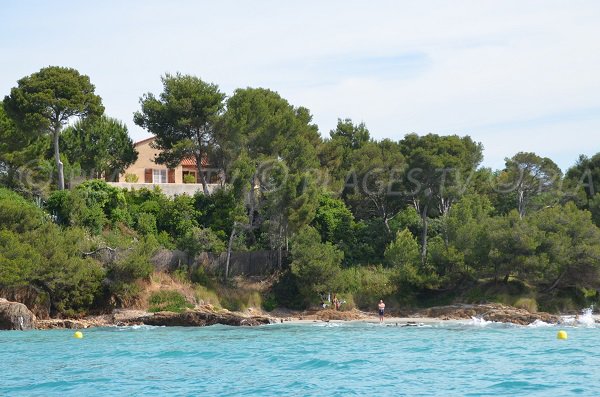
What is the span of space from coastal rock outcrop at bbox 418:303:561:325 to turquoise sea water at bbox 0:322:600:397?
164 inches

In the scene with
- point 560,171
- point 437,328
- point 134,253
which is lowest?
point 437,328

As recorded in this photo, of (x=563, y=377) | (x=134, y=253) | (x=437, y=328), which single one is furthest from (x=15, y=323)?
(x=563, y=377)

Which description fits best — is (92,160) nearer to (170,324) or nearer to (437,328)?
(170,324)

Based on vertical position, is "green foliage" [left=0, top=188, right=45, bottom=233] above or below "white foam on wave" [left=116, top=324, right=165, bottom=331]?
above

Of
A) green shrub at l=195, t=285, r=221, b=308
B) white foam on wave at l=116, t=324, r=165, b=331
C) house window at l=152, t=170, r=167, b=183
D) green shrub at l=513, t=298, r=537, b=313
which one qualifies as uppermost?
house window at l=152, t=170, r=167, b=183

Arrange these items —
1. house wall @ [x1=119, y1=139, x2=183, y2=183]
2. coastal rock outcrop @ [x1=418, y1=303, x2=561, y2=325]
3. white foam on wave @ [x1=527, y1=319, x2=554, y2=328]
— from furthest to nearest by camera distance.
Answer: house wall @ [x1=119, y1=139, x2=183, y2=183]
coastal rock outcrop @ [x1=418, y1=303, x2=561, y2=325]
white foam on wave @ [x1=527, y1=319, x2=554, y2=328]

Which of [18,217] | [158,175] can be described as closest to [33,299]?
[18,217]

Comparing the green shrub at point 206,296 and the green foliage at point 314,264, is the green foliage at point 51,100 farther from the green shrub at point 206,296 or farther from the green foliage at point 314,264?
the green foliage at point 314,264

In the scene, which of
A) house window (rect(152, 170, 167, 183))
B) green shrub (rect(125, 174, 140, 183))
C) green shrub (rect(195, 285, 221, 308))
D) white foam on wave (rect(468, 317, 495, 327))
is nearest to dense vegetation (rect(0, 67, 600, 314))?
green shrub (rect(195, 285, 221, 308))

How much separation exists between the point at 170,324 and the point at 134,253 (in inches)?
167

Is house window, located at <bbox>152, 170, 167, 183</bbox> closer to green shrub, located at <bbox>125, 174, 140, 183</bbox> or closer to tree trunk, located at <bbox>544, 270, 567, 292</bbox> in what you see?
green shrub, located at <bbox>125, 174, 140, 183</bbox>

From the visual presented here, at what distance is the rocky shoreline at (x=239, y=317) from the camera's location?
1845 inches

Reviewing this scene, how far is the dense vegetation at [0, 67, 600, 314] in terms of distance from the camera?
52281 mm

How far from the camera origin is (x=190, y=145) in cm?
5897
